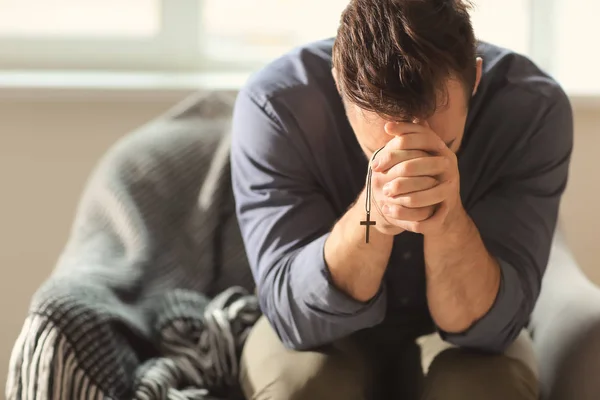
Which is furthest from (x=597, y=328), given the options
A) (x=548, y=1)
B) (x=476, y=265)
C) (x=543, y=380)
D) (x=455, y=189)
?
(x=548, y=1)

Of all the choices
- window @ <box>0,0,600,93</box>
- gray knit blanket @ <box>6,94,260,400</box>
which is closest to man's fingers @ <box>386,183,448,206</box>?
gray knit blanket @ <box>6,94,260,400</box>

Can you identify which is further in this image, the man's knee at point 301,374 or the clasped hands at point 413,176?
the man's knee at point 301,374

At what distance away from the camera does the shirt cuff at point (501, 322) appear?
102 cm

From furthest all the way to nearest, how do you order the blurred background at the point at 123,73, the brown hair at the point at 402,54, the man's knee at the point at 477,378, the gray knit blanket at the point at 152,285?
the blurred background at the point at 123,73 → the gray knit blanket at the point at 152,285 → the man's knee at the point at 477,378 → the brown hair at the point at 402,54

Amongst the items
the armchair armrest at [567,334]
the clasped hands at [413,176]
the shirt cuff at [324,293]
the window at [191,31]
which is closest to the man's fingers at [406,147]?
the clasped hands at [413,176]

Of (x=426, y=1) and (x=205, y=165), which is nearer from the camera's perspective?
(x=426, y=1)

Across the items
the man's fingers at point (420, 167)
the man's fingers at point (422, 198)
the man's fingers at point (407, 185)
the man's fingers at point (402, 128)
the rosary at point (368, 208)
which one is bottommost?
the rosary at point (368, 208)

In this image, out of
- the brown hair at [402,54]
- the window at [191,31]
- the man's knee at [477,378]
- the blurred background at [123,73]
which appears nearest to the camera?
the brown hair at [402,54]

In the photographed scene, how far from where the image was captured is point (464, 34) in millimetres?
894

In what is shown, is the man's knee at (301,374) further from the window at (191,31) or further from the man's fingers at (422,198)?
the window at (191,31)

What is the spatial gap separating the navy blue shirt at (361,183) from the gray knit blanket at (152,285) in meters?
0.23

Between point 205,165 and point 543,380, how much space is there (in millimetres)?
686

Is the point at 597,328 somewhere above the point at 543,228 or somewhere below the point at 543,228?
below

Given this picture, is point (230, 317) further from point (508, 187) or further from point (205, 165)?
point (508, 187)
